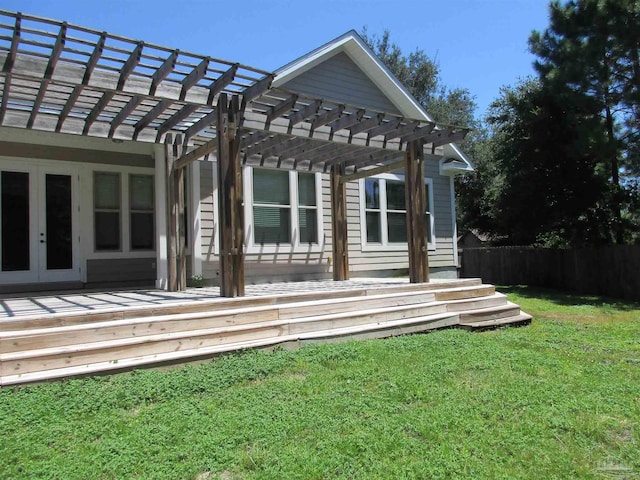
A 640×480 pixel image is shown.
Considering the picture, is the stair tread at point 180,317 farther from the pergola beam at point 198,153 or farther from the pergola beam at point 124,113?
the pergola beam at point 124,113

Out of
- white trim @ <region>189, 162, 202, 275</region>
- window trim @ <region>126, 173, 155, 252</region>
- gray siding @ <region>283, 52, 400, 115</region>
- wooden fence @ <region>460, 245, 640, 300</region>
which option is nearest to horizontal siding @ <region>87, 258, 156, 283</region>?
window trim @ <region>126, 173, 155, 252</region>

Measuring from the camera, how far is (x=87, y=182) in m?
7.94

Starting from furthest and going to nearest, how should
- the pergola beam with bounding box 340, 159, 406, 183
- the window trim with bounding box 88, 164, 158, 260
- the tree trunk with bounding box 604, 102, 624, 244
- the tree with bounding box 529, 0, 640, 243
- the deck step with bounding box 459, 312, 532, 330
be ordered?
1. the tree trunk with bounding box 604, 102, 624, 244
2. the tree with bounding box 529, 0, 640, 243
3. the window trim with bounding box 88, 164, 158, 260
4. the pergola beam with bounding box 340, 159, 406, 183
5. the deck step with bounding box 459, 312, 532, 330

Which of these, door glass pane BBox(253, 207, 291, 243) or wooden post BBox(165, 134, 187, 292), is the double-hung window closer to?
wooden post BBox(165, 134, 187, 292)

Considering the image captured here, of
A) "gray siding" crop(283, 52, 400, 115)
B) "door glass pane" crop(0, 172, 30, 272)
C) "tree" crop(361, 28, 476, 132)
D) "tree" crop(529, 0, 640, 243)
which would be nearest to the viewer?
"door glass pane" crop(0, 172, 30, 272)

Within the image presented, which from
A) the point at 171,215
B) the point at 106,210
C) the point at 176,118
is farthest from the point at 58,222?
the point at 176,118

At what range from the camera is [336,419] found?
119 inches

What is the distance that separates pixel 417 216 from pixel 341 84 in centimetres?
454

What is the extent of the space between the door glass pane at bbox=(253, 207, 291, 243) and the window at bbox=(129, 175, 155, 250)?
1877mm

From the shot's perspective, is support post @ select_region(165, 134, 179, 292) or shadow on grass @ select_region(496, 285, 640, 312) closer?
support post @ select_region(165, 134, 179, 292)

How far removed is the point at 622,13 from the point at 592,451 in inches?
461

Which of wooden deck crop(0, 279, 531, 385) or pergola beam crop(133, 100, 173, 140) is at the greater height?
pergola beam crop(133, 100, 173, 140)

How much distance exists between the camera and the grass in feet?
8.10

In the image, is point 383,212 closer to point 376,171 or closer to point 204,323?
point 376,171
